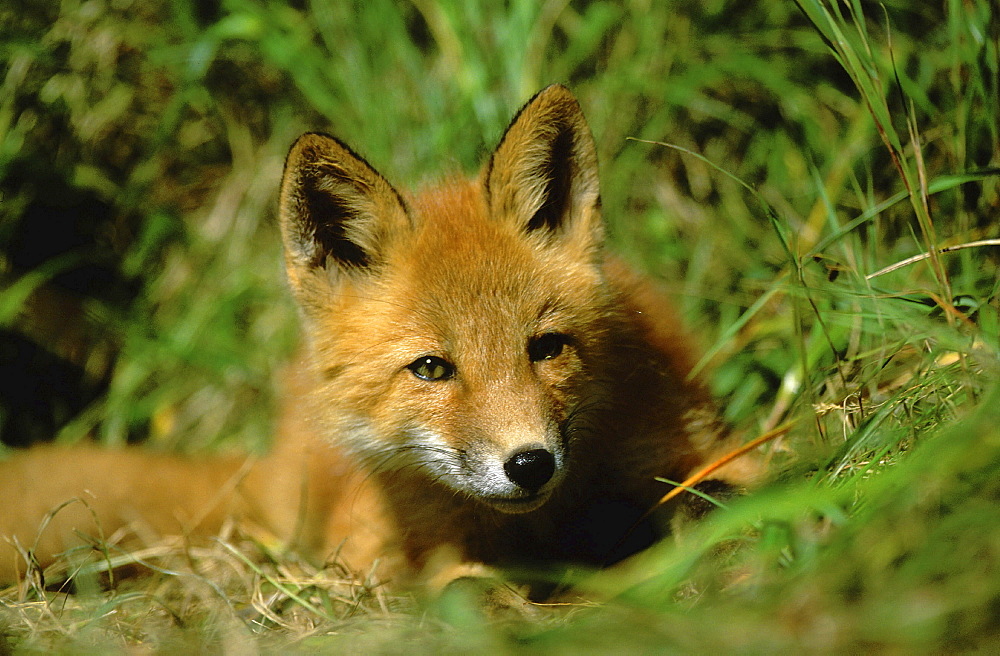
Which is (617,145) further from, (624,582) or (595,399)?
(624,582)

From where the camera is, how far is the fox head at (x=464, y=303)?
2.10 m

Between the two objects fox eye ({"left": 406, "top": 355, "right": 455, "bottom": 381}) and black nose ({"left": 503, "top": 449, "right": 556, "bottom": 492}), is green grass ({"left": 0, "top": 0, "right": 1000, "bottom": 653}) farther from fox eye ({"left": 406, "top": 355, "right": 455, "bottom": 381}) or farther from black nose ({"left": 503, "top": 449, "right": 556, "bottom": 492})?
fox eye ({"left": 406, "top": 355, "right": 455, "bottom": 381})

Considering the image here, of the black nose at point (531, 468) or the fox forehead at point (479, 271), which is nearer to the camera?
the black nose at point (531, 468)

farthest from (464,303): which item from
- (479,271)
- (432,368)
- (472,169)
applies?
(472,169)

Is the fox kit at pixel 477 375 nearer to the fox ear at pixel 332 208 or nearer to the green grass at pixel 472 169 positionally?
the fox ear at pixel 332 208

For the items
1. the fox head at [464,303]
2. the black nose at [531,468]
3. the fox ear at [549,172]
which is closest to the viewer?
the black nose at [531,468]

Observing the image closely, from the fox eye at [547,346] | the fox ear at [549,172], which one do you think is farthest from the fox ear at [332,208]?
the fox eye at [547,346]

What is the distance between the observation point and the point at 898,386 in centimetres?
222

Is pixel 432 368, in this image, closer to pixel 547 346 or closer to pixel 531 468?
pixel 547 346

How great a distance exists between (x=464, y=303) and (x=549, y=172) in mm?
524

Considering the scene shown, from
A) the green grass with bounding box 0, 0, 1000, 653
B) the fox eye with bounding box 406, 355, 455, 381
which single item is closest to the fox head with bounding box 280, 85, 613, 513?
the fox eye with bounding box 406, 355, 455, 381

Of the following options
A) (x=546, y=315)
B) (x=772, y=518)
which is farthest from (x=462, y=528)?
(x=772, y=518)

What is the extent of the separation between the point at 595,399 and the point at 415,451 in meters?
0.56

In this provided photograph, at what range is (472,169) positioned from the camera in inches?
138
